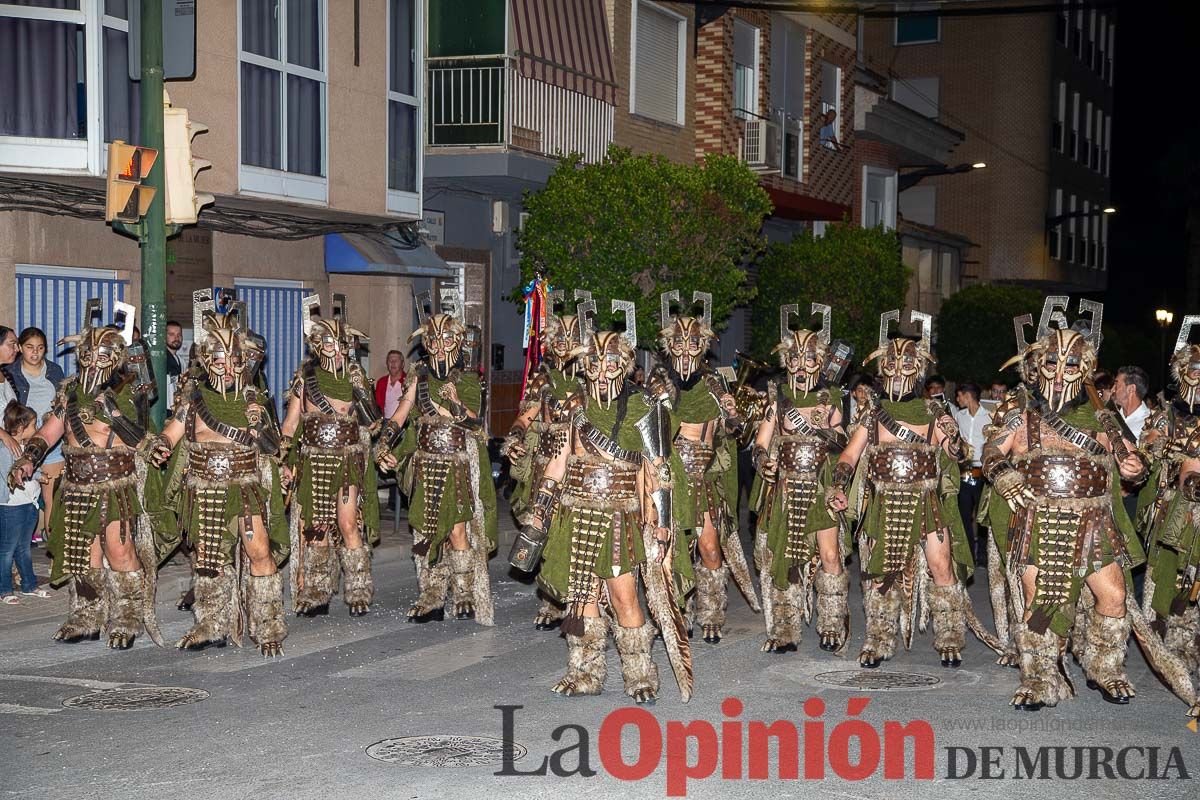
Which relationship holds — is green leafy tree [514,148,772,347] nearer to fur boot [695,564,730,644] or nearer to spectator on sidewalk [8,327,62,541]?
spectator on sidewalk [8,327,62,541]

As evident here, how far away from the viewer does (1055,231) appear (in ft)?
147

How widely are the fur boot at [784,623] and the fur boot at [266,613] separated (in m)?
3.17

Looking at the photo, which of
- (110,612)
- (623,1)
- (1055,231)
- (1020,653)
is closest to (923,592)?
(1020,653)

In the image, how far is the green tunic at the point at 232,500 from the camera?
8891 mm

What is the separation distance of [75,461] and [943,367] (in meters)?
29.7

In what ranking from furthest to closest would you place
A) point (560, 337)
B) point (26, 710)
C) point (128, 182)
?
point (128, 182) → point (560, 337) → point (26, 710)

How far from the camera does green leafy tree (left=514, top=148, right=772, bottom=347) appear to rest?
62.7ft

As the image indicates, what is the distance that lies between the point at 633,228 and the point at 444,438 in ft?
30.6

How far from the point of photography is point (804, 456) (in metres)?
9.48

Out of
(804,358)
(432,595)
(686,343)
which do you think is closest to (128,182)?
(432,595)

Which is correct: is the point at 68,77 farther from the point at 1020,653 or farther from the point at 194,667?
the point at 1020,653

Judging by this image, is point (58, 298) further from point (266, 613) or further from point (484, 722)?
point (484, 722)

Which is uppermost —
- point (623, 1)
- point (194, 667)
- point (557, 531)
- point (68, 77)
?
point (623, 1)

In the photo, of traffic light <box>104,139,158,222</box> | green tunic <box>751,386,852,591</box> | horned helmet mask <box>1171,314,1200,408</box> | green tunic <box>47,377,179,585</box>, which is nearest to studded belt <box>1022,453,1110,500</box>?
horned helmet mask <box>1171,314,1200,408</box>
